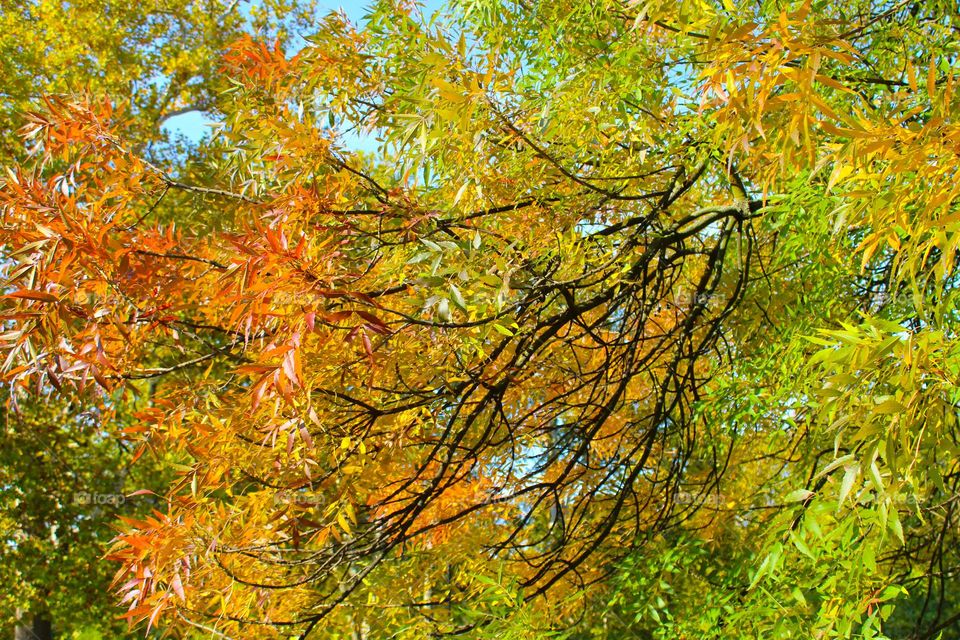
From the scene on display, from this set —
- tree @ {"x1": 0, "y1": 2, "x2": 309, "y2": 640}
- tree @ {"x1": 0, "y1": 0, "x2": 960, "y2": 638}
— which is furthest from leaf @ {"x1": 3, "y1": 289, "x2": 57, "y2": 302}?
tree @ {"x1": 0, "y1": 2, "x2": 309, "y2": 640}

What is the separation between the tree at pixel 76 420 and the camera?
7.90 meters

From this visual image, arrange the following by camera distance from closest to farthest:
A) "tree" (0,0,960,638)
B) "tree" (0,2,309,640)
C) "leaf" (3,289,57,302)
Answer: "tree" (0,0,960,638), "leaf" (3,289,57,302), "tree" (0,2,309,640)

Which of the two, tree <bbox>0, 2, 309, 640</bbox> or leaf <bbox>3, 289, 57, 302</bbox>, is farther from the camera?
tree <bbox>0, 2, 309, 640</bbox>

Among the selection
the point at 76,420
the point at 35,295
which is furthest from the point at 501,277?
the point at 76,420

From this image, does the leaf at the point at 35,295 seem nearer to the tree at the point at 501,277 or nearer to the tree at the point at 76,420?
the tree at the point at 501,277

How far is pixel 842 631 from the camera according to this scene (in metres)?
2.25

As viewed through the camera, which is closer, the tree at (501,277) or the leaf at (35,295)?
the tree at (501,277)

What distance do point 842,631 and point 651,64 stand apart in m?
1.85

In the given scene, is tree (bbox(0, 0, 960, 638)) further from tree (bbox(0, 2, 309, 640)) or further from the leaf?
tree (bbox(0, 2, 309, 640))

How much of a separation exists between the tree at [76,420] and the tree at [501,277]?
15.5 ft

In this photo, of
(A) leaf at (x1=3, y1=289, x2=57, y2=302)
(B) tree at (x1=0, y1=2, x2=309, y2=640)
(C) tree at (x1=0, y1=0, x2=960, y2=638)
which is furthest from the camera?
(B) tree at (x1=0, y1=2, x2=309, y2=640)

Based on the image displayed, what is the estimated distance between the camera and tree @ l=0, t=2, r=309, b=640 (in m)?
7.90

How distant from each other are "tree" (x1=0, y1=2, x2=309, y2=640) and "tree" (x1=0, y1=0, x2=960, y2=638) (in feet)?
15.5

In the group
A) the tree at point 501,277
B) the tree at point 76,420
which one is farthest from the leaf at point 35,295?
the tree at point 76,420
